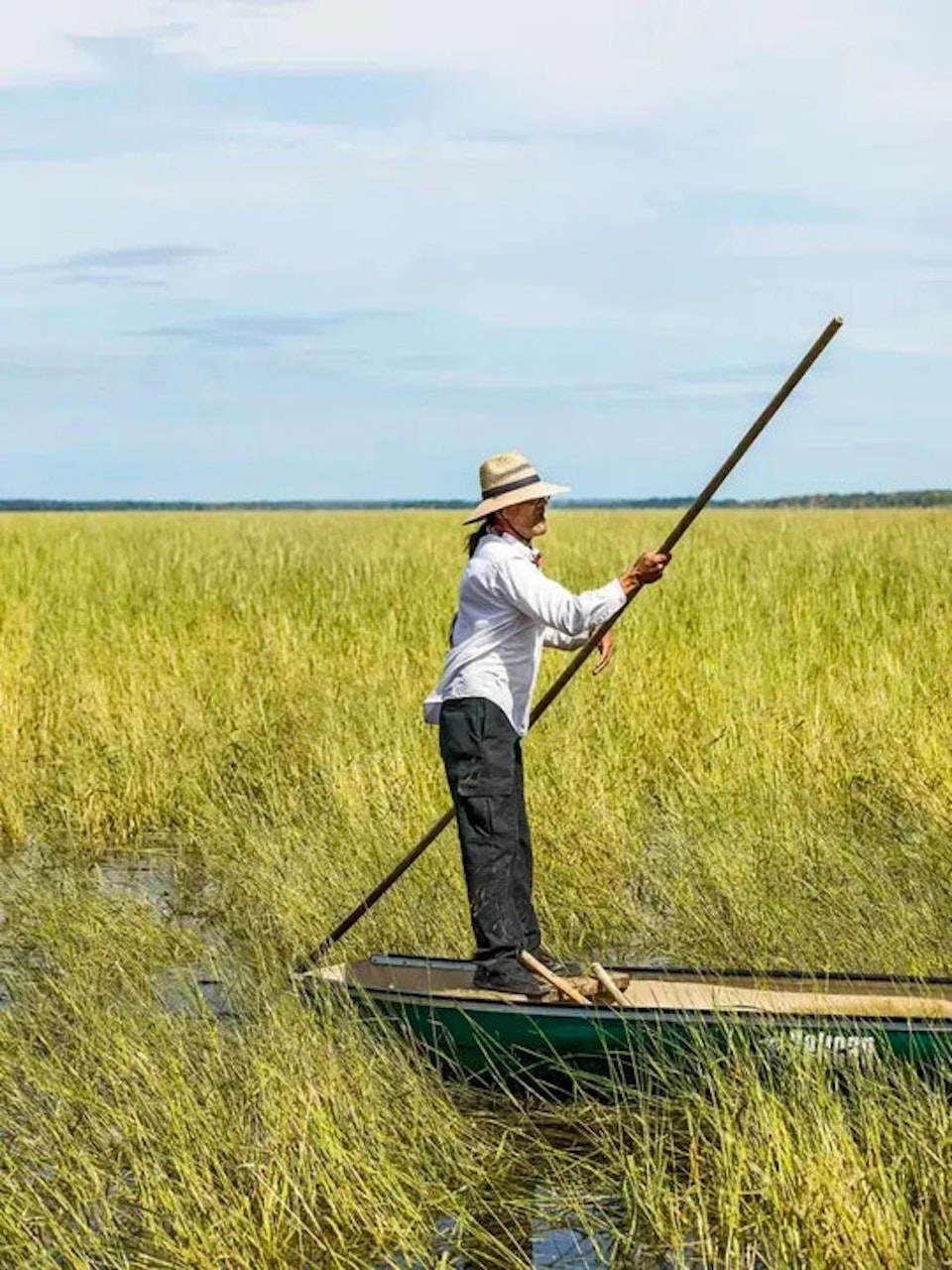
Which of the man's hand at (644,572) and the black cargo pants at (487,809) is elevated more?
the man's hand at (644,572)

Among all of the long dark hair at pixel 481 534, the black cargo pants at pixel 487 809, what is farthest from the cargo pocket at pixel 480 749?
the long dark hair at pixel 481 534

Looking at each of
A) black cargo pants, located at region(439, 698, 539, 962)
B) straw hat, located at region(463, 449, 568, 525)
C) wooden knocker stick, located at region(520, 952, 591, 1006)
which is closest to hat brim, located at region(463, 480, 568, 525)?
straw hat, located at region(463, 449, 568, 525)

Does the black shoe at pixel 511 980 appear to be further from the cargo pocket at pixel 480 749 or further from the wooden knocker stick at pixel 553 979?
the cargo pocket at pixel 480 749

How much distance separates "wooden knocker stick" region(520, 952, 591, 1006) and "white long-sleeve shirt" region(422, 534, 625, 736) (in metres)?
0.67

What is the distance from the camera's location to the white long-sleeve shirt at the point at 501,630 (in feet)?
19.2

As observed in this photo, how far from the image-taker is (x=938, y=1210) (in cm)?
451

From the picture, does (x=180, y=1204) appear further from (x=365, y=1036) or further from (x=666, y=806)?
(x=666, y=806)

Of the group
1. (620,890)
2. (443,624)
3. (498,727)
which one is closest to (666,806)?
(620,890)

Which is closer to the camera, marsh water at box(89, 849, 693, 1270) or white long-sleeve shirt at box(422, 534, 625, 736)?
marsh water at box(89, 849, 693, 1270)

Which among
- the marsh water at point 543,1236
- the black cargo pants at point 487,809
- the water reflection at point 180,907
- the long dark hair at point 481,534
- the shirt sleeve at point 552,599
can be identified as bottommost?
the marsh water at point 543,1236

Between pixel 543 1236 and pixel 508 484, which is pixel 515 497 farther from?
pixel 543 1236

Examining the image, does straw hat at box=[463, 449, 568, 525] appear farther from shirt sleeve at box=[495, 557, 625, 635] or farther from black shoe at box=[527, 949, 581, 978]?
black shoe at box=[527, 949, 581, 978]

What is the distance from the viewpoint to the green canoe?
5141 mm

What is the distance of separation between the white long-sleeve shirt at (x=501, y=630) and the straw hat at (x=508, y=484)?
0.11m
